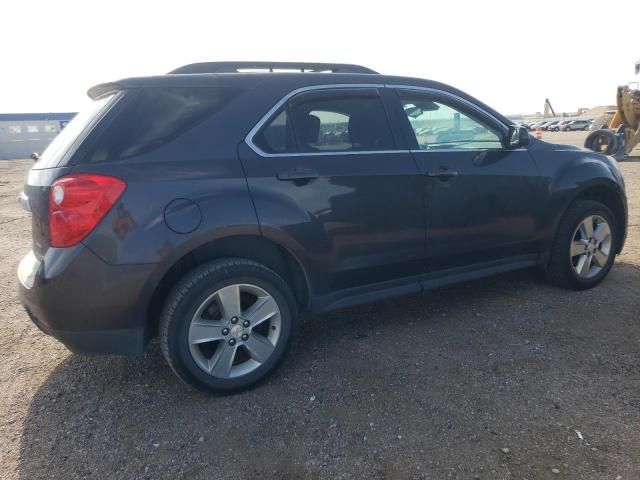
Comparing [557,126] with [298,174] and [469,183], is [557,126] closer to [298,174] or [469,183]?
[469,183]

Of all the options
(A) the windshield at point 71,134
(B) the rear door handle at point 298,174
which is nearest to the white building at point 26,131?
(A) the windshield at point 71,134

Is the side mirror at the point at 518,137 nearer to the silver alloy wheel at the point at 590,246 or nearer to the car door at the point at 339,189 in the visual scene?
the silver alloy wheel at the point at 590,246

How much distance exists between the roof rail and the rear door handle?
0.80 m

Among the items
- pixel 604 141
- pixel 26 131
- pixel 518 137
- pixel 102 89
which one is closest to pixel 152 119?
pixel 102 89

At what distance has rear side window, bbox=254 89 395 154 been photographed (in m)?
2.97

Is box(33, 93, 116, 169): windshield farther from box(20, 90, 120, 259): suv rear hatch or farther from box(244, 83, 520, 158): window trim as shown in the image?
box(244, 83, 520, 158): window trim

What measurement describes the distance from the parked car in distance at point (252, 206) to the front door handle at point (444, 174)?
0.4 inches

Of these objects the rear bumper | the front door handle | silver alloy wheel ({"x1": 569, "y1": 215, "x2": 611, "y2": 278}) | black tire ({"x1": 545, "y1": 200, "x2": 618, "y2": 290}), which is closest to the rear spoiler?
the rear bumper

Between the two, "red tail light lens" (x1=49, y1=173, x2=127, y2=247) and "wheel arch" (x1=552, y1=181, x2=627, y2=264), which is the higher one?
"red tail light lens" (x1=49, y1=173, x2=127, y2=247)

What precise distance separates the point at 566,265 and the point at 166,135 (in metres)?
3.35

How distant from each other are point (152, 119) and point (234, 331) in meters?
1.28

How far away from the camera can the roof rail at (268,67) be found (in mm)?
3105

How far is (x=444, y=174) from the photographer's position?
344cm

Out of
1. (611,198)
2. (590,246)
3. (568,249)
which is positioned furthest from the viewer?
(611,198)
